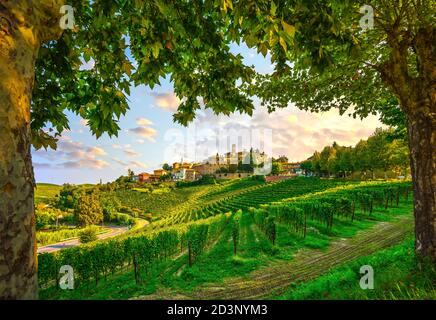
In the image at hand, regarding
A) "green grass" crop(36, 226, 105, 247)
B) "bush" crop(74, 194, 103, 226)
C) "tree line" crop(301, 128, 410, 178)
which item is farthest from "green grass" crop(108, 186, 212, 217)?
"tree line" crop(301, 128, 410, 178)

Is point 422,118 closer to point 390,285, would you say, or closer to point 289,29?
point 390,285

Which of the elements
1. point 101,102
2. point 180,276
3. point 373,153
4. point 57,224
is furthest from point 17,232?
point 57,224

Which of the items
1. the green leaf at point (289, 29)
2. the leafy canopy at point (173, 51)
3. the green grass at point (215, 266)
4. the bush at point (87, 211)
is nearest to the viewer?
the green leaf at point (289, 29)

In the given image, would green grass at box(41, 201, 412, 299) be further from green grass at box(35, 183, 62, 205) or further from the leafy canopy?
green grass at box(35, 183, 62, 205)

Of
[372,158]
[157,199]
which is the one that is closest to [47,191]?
[157,199]

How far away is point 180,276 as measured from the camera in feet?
50.2

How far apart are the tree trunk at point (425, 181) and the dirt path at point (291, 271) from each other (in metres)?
6.04

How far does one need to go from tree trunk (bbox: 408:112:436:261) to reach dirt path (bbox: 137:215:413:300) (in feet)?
19.8

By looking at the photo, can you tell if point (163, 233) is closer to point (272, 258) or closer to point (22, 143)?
point (272, 258)

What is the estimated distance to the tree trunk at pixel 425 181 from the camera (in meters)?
6.13

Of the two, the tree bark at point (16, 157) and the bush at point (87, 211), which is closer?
the tree bark at point (16, 157)

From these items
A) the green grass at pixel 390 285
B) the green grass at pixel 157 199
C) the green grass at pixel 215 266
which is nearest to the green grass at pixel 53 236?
the green grass at pixel 157 199

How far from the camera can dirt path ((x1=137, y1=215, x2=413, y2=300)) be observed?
37.3 feet

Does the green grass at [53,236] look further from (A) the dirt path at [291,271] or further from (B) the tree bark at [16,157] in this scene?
(B) the tree bark at [16,157]
